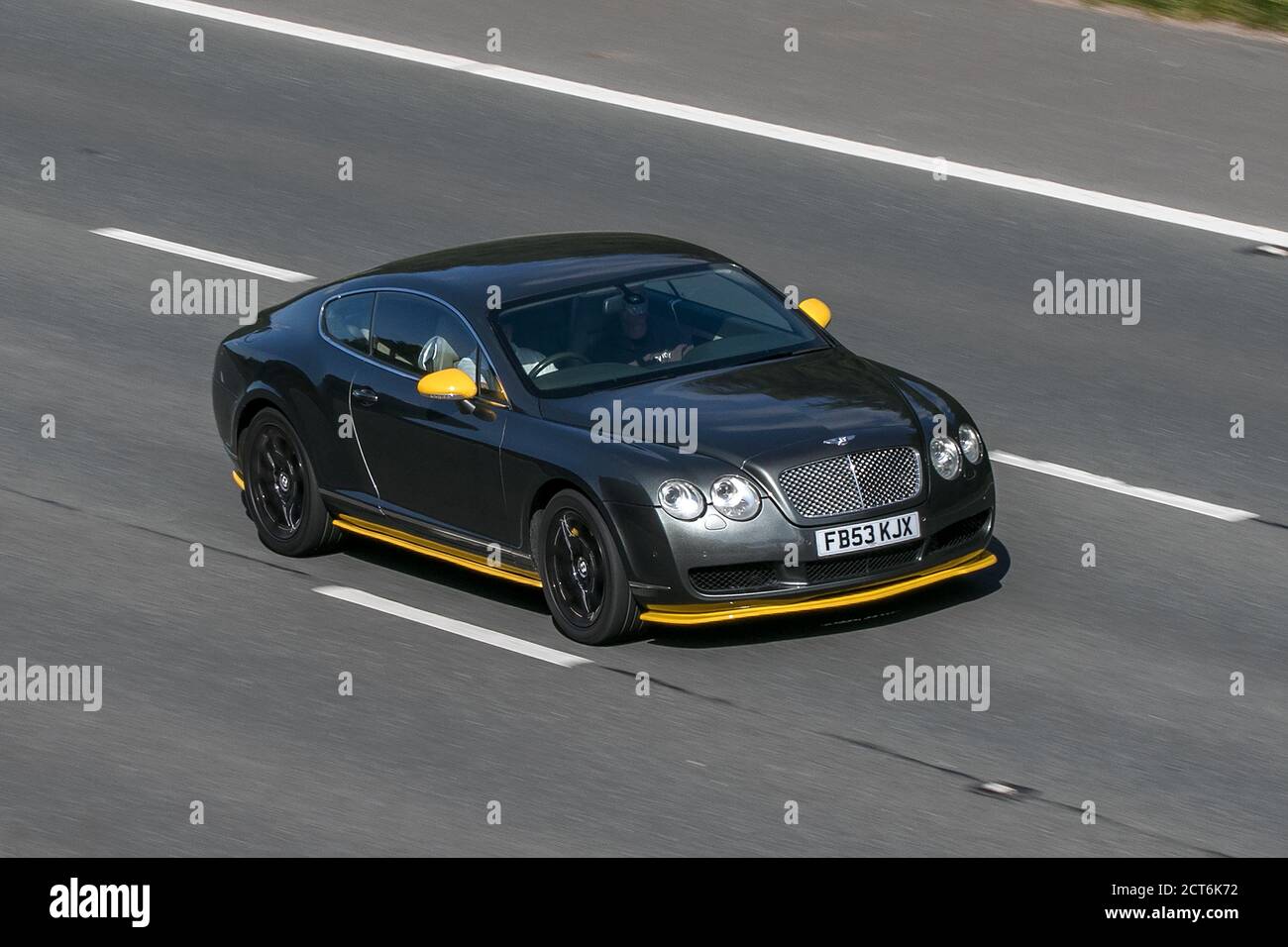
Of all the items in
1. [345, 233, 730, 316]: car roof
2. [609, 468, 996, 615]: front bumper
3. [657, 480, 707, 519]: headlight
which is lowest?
[609, 468, 996, 615]: front bumper

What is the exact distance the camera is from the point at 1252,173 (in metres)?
16.9

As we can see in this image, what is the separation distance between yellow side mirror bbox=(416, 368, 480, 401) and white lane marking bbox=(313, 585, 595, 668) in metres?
1.04

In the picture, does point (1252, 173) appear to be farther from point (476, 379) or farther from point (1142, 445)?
point (476, 379)

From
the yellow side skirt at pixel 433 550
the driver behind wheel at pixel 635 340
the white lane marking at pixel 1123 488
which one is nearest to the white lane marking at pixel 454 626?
the yellow side skirt at pixel 433 550

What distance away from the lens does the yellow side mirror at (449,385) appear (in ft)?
35.0

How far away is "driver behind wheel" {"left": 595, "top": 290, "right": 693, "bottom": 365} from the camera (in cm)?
1078

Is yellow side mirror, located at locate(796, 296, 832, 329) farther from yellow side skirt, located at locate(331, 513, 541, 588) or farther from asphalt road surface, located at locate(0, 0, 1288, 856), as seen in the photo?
yellow side skirt, located at locate(331, 513, 541, 588)

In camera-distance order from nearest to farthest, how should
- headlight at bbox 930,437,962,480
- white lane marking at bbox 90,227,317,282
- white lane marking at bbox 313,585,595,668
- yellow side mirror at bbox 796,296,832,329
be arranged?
white lane marking at bbox 313,585,595,668 < headlight at bbox 930,437,962,480 < yellow side mirror at bbox 796,296,832,329 < white lane marking at bbox 90,227,317,282

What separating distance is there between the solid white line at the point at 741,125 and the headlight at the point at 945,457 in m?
6.21

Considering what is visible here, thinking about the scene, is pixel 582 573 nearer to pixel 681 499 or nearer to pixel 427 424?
pixel 681 499

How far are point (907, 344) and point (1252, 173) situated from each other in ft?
13.0

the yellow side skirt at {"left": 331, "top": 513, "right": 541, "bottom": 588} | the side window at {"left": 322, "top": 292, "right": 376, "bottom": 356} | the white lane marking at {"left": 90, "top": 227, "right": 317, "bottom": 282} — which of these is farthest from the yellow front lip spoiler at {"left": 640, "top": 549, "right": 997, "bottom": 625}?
the white lane marking at {"left": 90, "top": 227, "right": 317, "bottom": 282}

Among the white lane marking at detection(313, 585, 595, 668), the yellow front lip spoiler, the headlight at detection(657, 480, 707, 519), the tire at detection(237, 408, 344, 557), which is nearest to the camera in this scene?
the headlight at detection(657, 480, 707, 519)

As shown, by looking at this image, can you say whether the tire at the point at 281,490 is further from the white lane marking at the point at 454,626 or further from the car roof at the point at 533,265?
the car roof at the point at 533,265
